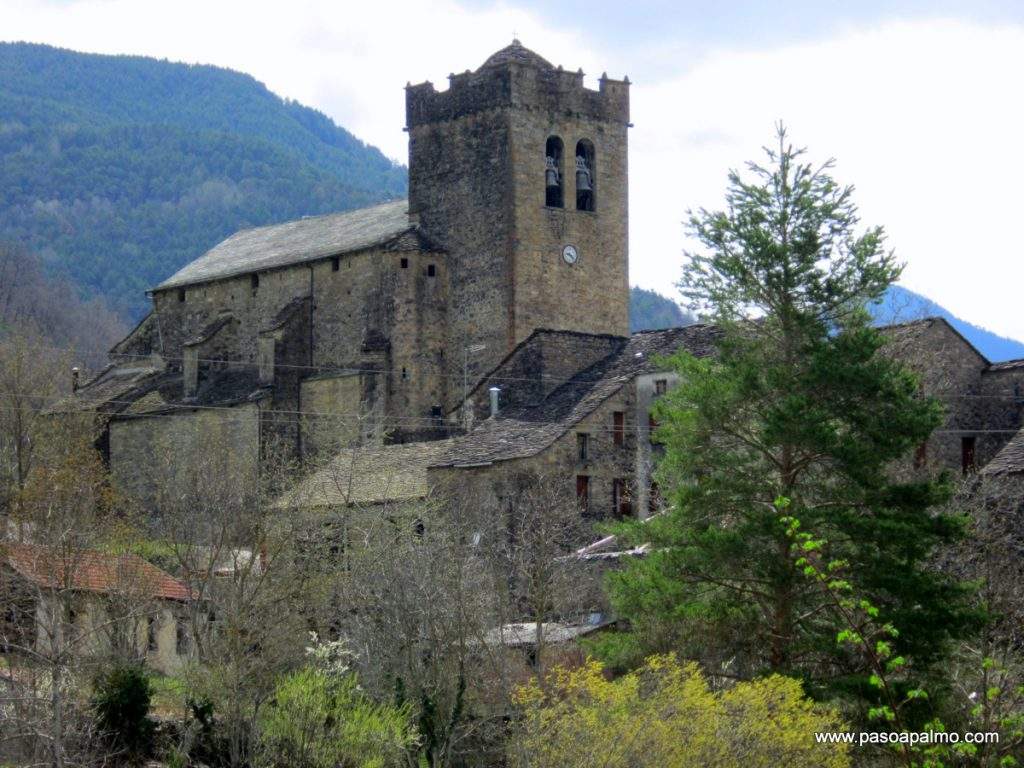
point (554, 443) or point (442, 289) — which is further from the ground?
point (442, 289)

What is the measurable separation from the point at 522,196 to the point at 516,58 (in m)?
4.04

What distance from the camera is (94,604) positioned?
4194 cm

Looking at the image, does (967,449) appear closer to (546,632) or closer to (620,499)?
(620,499)

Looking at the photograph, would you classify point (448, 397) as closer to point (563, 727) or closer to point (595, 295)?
point (595, 295)

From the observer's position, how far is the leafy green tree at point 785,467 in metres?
32.5

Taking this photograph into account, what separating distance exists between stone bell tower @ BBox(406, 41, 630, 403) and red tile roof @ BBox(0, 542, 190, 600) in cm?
1751

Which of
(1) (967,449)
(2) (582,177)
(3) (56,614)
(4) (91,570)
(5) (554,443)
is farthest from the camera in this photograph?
(2) (582,177)

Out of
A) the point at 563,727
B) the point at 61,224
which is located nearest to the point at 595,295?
the point at 563,727

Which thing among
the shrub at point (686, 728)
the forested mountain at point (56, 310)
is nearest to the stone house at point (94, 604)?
the shrub at point (686, 728)

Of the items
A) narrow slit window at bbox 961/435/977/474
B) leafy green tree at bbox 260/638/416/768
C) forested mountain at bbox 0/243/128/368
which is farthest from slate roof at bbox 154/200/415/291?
forested mountain at bbox 0/243/128/368

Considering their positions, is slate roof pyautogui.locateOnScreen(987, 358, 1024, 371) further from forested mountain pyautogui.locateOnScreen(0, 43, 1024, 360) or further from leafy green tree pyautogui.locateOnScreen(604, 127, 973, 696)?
forested mountain pyautogui.locateOnScreen(0, 43, 1024, 360)

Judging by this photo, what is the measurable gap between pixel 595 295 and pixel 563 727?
3243cm

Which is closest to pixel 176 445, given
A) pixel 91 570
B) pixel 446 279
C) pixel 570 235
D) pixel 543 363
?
pixel 446 279

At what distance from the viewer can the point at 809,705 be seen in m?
30.2
